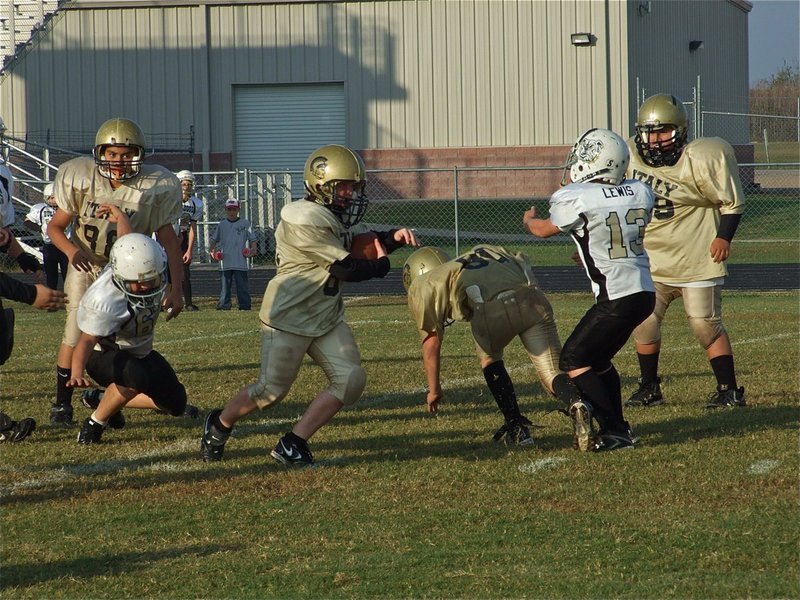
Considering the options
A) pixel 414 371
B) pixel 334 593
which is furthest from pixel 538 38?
pixel 334 593

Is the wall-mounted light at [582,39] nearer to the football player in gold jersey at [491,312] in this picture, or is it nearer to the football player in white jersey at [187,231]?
the football player in white jersey at [187,231]

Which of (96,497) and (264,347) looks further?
(264,347)

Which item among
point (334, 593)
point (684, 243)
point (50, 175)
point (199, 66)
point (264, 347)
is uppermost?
point (199, 66)

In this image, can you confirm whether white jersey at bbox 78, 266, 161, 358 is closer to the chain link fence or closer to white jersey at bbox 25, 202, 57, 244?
white jersey at bbox 25, 202, 57, 244

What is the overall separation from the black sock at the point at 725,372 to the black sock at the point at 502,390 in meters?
1.66

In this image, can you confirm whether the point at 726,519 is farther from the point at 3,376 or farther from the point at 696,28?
the point at 696,28

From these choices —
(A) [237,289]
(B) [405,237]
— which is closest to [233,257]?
(A) [237,289]

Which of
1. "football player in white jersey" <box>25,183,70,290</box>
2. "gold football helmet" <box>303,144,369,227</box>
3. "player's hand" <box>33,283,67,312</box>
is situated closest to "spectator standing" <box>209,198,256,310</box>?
"football player in white jersey" <box>25,183,70,290</box>

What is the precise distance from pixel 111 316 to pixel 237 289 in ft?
28.8

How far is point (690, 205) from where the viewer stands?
24.2 ft

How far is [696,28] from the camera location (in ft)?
→ 115

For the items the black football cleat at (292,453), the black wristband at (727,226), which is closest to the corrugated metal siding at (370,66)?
the black wristband at (727,226)

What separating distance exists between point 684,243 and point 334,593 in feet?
13.8

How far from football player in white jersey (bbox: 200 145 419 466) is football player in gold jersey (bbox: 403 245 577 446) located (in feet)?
1.42
